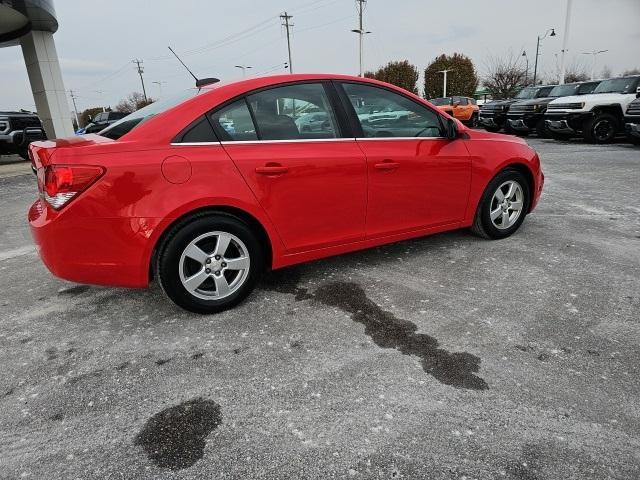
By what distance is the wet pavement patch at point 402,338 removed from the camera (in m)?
2.45

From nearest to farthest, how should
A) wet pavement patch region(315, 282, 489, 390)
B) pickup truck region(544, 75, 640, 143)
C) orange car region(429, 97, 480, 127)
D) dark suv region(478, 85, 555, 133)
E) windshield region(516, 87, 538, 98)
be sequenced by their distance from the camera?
1. wet pavement patch region(315, 282, 489, 390)
2. pickup truck region(544, 75, 640, 143)
3. dark suv region(478, 85, 555, 133)
4. windshield region(516, 87, 538, 98)
5. orange car region(429, 97, 480, 127)

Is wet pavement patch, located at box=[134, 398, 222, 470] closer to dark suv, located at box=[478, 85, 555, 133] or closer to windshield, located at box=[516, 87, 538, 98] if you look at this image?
dark suv, located at box=[478, 85, 555, 133]

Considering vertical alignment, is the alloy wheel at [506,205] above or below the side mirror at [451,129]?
below

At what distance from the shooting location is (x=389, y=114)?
12.4ft

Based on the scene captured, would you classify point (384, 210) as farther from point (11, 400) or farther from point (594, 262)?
point (11, 400)

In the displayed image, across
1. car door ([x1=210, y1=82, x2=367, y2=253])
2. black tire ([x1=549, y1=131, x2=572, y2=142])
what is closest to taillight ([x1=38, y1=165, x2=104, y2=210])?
car door ([x1=210, y1=82, x2=367, y2=253])

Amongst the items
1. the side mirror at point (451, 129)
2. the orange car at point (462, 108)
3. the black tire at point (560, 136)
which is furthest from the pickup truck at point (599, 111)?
the side mirror at point (451, 129)

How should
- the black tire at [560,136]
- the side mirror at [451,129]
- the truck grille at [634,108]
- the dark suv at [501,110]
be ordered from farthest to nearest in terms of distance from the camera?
the dark suv at [501,110]
the black tire at [560,136]
the truck grille at [634,108]
the side mirror at [451,129]

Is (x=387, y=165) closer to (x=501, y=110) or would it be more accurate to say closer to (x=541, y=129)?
(x=541, y=129)

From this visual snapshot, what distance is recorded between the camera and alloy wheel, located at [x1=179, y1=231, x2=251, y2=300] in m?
3.04

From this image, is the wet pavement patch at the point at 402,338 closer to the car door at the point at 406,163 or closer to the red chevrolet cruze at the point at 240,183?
the red chevrolet cruze at the point at 240,183

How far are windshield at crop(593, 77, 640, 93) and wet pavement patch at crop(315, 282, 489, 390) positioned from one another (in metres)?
13.3

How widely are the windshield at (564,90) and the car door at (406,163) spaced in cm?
1417

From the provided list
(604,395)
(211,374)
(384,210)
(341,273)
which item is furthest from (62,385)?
(604,395)
